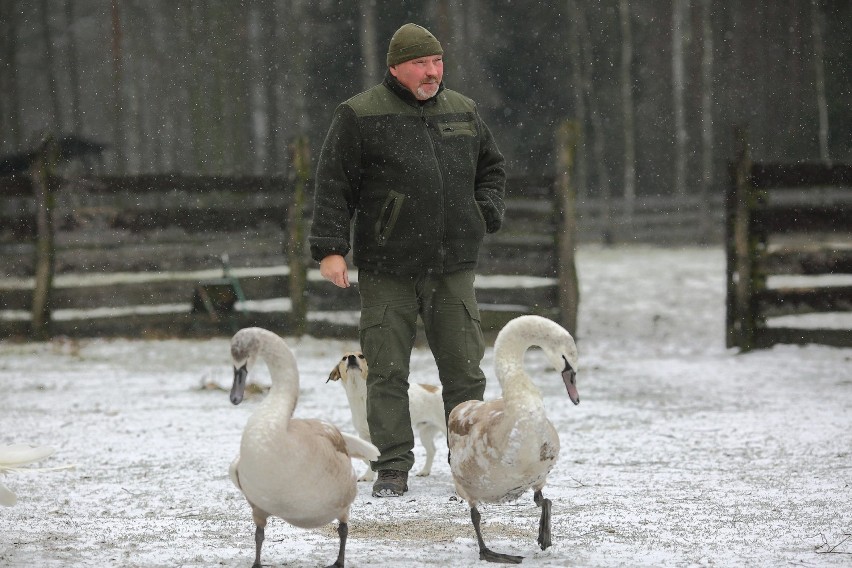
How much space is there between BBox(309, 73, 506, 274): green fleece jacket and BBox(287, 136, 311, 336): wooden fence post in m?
6.65

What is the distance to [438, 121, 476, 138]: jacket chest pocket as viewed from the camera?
5.27 meters

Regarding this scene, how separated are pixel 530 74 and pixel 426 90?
27930 mm

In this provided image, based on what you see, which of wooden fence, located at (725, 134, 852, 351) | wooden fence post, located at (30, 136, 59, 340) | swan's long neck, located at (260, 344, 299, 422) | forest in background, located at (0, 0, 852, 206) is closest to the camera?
swan's long neck, located at (260, 344, 299, 422)

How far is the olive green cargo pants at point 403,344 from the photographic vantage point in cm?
530

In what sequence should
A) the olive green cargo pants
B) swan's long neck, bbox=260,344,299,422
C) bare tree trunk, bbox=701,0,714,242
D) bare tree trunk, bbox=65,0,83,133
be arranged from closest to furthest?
swan's long neck, bbox=260,344,299,422, the olive green cargo pants, bare tree trunk, bbox=701,0,714,242, bare tree trunk, bbox=65,0,83,133

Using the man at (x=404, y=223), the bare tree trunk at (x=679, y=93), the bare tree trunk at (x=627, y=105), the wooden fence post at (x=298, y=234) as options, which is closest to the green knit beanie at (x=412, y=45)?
the man at (x=404, y=223)

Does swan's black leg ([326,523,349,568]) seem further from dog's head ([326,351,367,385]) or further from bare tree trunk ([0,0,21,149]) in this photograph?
bare tree trunk ([0,0,21,149])

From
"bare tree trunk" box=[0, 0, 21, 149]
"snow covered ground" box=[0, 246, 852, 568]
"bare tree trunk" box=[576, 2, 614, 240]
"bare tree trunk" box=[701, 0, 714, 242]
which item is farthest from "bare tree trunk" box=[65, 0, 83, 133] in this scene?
"snow covered ground" box=[0, 246, 852, 568]

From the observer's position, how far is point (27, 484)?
5586 mm

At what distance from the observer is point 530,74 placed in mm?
32438

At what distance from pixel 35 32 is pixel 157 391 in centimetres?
2955

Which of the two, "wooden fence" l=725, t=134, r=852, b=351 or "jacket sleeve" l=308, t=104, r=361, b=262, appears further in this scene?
"wooden fence" l=725, t=134, r=852, b=351

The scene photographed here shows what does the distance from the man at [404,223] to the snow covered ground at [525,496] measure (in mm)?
565

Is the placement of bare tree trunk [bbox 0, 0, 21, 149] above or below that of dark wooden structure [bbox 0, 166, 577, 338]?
above
